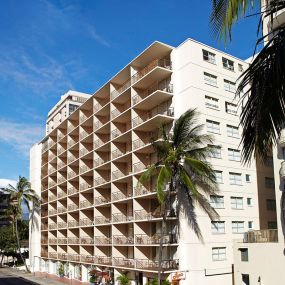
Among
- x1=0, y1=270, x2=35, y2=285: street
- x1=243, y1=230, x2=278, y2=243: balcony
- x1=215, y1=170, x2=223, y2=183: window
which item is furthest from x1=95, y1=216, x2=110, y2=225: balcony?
x1=243, y1=230, x2=278, y2=243: balcony

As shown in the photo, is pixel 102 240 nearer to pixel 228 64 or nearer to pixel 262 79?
pixel 228 64

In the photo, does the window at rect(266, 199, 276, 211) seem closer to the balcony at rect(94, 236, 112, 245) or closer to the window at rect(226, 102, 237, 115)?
the window at rect(226, 102, 237, 115)

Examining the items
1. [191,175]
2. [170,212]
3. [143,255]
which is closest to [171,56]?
[191,175]

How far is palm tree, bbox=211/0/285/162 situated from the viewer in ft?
25.8

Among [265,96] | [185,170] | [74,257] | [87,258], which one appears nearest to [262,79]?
[265,96]

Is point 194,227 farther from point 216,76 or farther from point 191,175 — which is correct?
point 216,76

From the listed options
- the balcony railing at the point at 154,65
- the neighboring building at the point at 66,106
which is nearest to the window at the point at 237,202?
the balcony railing at the point at 154,65

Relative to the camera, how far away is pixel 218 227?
146ft

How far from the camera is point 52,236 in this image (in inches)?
3115

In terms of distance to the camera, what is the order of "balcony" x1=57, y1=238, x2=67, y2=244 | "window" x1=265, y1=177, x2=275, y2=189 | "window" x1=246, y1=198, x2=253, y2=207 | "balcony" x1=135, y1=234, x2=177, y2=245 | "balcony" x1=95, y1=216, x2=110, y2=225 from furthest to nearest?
Result: 1. "balcony" x1=57, y1=238, x2=67, y2=244
2. "balcony" x1=95, y1=216, x2=110, y2=225
3. "window" x1=265, y1=177, x2=275, y2=189
4. "window" x1=246, y1=198, x2=253, y2=207
5. "balcony" x1=135, y1=234, x2=177, y2=245

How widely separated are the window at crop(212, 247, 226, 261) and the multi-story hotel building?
0.10 meters

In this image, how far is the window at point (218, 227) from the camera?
4406 cm

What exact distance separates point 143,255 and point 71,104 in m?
46.9

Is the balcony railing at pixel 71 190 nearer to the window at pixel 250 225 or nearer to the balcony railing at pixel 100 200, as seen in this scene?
the balcony railing at pixel 100 200
